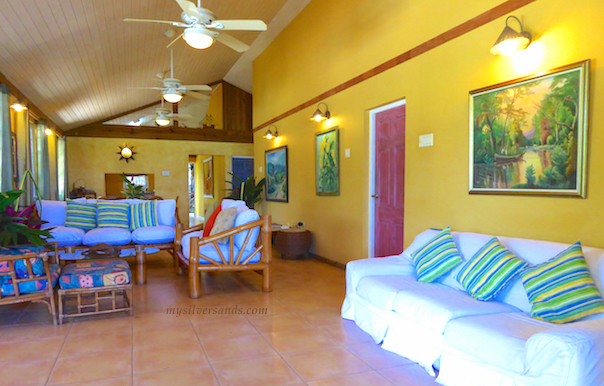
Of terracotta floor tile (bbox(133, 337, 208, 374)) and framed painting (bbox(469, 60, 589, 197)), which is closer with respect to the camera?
terracotta floor tile (bbox(133, 337, 208, 374))

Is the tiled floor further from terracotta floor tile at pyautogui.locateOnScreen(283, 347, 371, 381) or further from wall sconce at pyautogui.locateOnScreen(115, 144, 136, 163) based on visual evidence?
wall sconce at pyautogui.locateOnScreen(115, 144, 136, 163)

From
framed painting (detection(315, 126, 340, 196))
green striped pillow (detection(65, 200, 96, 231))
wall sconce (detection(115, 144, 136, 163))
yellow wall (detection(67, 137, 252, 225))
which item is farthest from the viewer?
wall sconce (detection(115, 144, 136, 163))

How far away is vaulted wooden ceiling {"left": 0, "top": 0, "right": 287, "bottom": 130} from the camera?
391 centimetres

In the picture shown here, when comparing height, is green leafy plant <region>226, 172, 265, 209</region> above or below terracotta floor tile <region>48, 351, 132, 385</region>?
above

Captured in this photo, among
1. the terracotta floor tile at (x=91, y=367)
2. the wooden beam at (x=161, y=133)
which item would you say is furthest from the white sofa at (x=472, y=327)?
the wooden beam at (x=161, y=133)

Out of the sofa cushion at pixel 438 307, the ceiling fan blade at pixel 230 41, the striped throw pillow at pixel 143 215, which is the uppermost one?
the ceiling fan blade at pixel 230 41

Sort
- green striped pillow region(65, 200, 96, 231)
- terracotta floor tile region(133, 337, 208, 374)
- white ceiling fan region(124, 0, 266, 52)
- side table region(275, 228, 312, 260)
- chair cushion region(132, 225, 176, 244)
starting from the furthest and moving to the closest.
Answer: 1. side table region(275, 228, 312, 260)
2. green striped pillow region(65, 200, 96, 231)
3. chair cushion region(132, 225, 176, 244)
4. white ceiling fan region(124, 0, 266, 52)
5. terracotta floor tile region(133, 337, 208, 374)

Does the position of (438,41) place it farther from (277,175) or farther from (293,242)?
(277,175)

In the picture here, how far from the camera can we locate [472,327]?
2041 millimetres

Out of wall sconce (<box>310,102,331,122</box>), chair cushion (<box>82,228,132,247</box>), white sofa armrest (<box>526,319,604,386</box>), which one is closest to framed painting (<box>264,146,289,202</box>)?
wall sconce (<box>310,102,331,122</box>)

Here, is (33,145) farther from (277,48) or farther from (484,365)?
(484,365)

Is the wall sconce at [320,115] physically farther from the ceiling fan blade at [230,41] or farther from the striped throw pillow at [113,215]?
the striped throw pillow at [113,215]

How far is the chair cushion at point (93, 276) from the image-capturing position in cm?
308

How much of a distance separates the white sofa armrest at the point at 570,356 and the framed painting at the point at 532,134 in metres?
1.21
